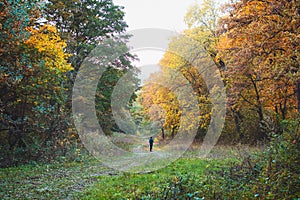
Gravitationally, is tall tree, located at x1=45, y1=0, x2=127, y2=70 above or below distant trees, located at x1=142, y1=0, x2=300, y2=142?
above

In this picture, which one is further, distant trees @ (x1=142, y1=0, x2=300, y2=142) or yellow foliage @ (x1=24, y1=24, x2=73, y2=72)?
yellow foliage @ (x1=24, y1=24, x2=73, y2=72)

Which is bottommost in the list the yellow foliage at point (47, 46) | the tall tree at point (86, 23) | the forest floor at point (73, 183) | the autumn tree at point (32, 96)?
the forest floor at point (73, 183)

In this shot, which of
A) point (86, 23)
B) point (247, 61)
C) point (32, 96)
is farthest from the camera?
point (86, 23)

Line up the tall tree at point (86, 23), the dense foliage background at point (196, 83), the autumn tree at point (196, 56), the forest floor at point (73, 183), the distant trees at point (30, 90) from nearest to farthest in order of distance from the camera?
the dense foliage background at point (196, 83) < the forest floor at point (73, 183) < the distant trees at point (30, 90) < the tall tree at point (86, 23) < the autumn tree at point (196, 56)

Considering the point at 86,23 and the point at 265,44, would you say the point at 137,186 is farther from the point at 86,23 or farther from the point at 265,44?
the point at 86,23

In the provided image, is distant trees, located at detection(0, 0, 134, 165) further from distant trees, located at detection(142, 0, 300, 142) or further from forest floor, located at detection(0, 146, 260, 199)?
distant trees, located at detection(142, 0, 300, 142)

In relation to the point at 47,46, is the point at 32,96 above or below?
below

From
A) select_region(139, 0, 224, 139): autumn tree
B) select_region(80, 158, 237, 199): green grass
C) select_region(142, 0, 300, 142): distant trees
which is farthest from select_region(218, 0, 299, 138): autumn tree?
select_region(80, 158, 237, 199): green grass

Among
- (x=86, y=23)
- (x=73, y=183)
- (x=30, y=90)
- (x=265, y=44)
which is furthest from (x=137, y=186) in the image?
(x=86, y=23)

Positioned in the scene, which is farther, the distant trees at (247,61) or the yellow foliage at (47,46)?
the yellow foliage at (47,46)

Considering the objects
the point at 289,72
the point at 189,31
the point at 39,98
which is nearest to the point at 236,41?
the point at 289,72

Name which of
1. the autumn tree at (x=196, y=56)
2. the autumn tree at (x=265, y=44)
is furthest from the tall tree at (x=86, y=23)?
the autumn tree at (x=265, y=44)

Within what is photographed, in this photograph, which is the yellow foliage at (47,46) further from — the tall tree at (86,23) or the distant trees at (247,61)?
the distant trees at (247,61)

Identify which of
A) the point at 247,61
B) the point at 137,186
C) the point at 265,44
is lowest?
the point at 137,186
